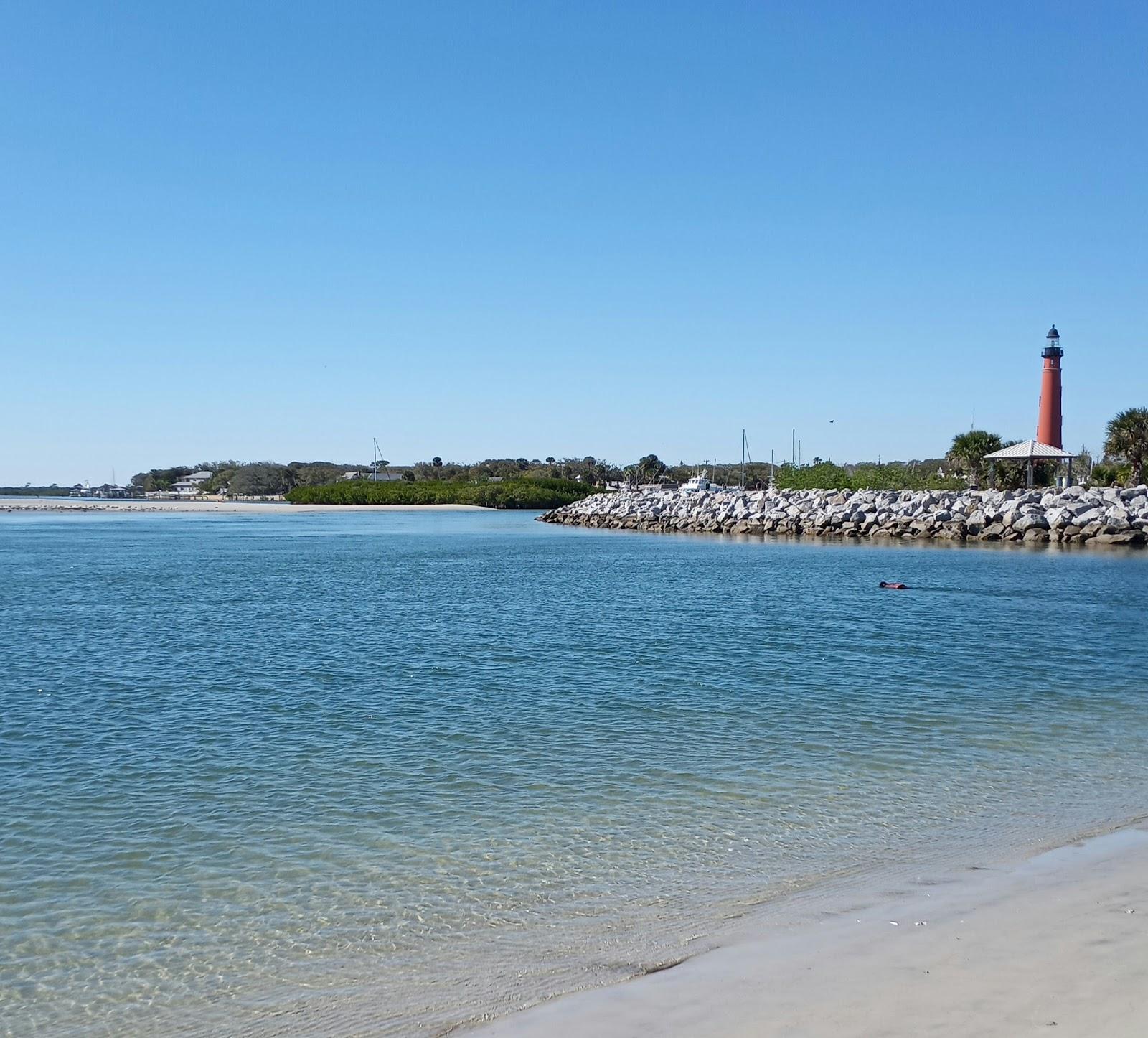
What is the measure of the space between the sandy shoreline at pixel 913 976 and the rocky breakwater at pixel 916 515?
4341 centimetres

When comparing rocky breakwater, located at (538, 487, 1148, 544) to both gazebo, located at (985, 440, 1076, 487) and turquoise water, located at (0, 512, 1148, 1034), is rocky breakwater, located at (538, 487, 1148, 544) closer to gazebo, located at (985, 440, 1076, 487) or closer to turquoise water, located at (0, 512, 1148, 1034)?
gazebo, located at (985, 440, 1076, 487)

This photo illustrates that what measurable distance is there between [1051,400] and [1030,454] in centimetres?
819

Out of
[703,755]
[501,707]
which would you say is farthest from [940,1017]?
[501,707]

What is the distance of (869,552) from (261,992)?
41.4m

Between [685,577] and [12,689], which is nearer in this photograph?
[12,689]

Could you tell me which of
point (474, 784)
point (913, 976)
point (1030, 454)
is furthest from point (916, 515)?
point (913, 976)

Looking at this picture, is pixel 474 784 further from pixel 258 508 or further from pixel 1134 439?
pixel 258 508

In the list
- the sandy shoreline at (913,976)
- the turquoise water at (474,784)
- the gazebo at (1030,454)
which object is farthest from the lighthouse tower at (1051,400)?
the sandy shoreline at (913,976)

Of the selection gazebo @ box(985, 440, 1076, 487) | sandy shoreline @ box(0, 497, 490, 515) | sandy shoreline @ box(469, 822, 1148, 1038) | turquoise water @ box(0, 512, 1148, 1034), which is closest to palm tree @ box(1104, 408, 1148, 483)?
gazebo @ box(985, 440, 1076, 487)

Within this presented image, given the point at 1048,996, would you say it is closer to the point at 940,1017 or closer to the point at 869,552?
the point at 940,1017

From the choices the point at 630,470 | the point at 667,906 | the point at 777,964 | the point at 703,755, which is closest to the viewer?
the point at 777,964

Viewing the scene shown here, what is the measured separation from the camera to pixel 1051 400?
65062 mm

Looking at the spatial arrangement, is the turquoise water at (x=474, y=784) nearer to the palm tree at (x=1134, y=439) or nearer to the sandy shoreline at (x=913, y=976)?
the sandy shoreline at (x=913, y=976)

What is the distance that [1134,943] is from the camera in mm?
5336
